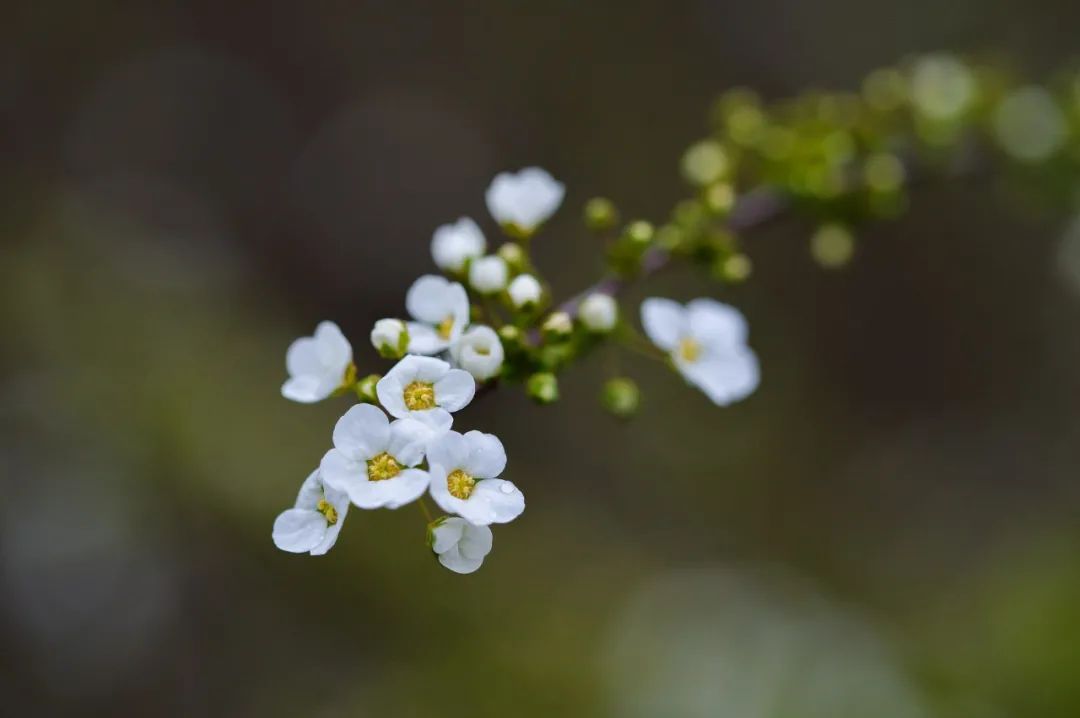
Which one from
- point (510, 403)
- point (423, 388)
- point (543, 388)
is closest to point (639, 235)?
point (543, 388)

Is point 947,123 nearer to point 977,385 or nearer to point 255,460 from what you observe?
point 255,460

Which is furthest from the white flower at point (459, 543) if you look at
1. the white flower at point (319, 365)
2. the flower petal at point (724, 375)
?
the flower petal at point (724, 375)

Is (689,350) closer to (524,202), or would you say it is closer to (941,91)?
(524,202)

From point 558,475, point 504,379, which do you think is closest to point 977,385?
point 558,475

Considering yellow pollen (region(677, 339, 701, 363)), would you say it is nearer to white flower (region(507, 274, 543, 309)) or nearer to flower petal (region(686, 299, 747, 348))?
flower petal (region(686, 299, 747, 348))

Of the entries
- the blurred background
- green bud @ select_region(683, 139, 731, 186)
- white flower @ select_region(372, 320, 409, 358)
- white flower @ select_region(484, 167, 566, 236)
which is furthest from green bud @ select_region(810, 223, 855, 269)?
white flower @ select_region(372, 320, 409, 358)
